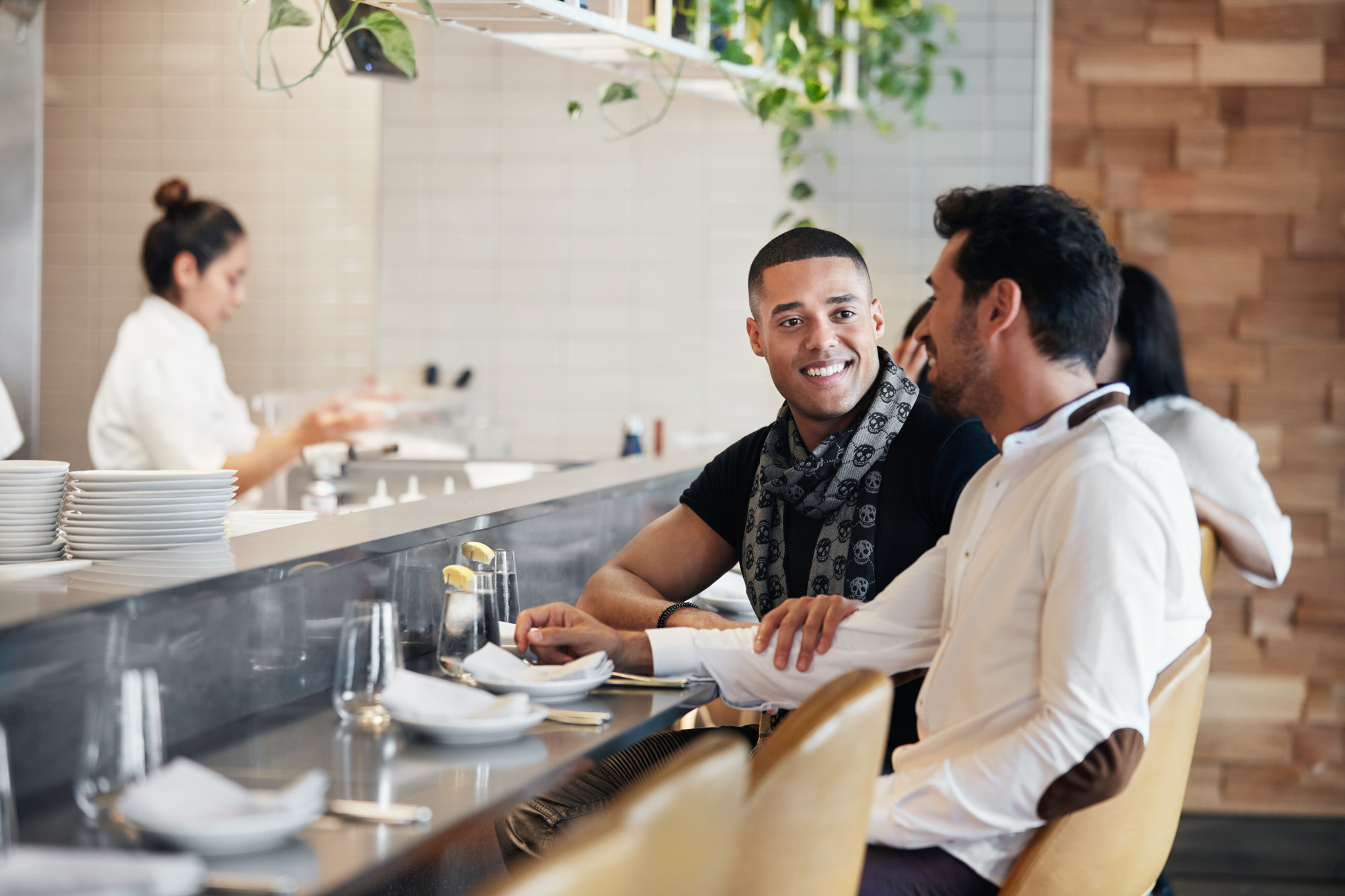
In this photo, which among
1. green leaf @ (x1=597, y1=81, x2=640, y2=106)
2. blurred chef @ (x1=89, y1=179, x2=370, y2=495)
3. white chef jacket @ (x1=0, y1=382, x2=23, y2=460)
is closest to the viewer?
white chef jacket @ (x1=0, y1=382, x2=23, y2=460)

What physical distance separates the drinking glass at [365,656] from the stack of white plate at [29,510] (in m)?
0.62

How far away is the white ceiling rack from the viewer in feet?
7.52

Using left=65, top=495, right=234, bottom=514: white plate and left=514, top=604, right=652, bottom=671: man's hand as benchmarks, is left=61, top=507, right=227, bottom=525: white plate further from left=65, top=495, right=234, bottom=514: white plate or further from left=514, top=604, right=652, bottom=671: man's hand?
left=514, top=604, right=652, bottom=671: man's hand

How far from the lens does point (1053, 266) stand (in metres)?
1.64

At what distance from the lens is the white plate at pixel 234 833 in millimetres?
1069

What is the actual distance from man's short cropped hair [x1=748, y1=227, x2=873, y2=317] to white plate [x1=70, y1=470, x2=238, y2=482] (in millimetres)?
994

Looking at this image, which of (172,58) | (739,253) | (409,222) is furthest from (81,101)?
(739,253)

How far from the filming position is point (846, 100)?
14.0 feet

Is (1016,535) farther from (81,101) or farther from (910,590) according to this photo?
(81,101)

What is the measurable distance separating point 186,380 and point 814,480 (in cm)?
224

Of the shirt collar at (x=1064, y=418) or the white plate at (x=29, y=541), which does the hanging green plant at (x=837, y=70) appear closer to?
the shirt collar at (x=1064, y=418)

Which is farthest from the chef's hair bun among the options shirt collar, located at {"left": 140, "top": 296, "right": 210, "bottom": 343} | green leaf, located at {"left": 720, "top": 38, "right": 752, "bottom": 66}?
green leaf, located at {"left": 720, "top": 38, "right": 752, "bottom": 66}

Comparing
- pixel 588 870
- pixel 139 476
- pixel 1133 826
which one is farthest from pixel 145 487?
pixel 1133 826

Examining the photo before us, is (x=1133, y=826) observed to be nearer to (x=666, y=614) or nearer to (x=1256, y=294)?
(x=666, y=614)
